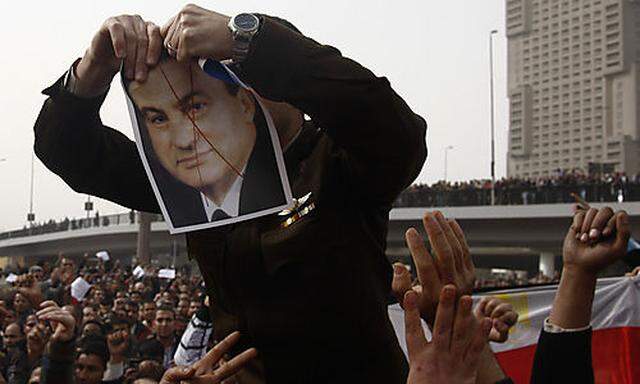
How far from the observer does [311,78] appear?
69.9 inches

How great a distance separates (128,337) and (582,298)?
580 centimetres

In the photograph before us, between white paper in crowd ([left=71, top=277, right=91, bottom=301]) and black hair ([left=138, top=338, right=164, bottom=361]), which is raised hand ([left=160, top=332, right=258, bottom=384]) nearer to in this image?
black hair ([left=138, top=338, right=164, bottom=361])

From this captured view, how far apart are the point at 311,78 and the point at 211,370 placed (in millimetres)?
723

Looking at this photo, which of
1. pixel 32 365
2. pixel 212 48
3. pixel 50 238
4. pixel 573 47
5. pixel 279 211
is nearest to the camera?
pixel 212 48

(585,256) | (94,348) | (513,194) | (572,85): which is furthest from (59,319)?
(572,85)

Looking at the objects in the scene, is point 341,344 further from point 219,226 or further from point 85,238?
point 85,238

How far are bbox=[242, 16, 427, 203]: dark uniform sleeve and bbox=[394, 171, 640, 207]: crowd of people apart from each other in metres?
25.0

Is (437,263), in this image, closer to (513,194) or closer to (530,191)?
(530,191)

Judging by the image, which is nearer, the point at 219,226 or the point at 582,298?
the point at 219,226

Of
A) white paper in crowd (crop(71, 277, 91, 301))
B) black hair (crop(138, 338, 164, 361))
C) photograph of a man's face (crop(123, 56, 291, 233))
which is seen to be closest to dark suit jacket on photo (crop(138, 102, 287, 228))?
photograph of a man's face (crop(123, 56, 291, 233))

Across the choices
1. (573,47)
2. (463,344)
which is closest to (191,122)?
(463,344)

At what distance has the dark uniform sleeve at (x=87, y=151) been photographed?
214 centimetres

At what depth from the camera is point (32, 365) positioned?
248 inches

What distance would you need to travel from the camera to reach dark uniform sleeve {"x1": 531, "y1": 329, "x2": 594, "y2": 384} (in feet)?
7.37
